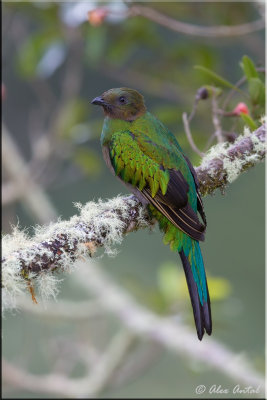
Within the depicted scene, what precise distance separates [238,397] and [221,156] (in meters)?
1.46

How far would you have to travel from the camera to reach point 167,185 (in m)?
1.71

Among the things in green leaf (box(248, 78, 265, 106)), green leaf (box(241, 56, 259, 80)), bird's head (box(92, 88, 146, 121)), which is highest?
bird's head (box(92, 88, 146, 121))

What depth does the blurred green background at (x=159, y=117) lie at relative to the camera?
128 inches

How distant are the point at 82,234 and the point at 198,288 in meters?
0.54

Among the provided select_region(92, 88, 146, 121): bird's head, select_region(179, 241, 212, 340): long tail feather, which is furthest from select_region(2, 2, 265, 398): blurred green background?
select_region(179, 241, 212, 340): long tail feather

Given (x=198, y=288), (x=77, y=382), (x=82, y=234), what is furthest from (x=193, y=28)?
(x=77, y=382)

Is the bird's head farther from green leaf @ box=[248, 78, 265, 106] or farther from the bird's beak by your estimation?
green leaf @ box=[248, 78, 265, 106]

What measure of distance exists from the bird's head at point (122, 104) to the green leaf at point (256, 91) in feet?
1.32

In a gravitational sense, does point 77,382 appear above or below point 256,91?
below

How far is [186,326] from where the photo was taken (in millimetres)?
3191

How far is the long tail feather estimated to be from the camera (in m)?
1.54

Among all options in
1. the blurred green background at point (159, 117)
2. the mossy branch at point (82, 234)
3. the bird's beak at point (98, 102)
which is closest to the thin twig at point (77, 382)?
the blurred green background at point (159, 117)

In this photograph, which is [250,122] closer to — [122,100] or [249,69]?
[249,69]

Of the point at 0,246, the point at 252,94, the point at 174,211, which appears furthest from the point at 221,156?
the point at 0,246
